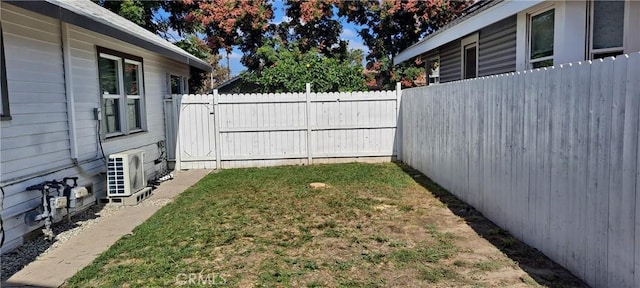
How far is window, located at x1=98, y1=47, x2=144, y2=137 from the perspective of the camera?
6949 mm

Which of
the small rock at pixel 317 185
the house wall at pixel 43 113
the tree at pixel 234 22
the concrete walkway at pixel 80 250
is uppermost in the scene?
the tree at pixel 234 22

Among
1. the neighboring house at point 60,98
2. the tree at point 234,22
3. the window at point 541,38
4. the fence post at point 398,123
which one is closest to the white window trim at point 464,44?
the fence post at point 398,123

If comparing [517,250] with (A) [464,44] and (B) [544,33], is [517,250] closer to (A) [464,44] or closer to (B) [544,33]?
(B) [544,33]

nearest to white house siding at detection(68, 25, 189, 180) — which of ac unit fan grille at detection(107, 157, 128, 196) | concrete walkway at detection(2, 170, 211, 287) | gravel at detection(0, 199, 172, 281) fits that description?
ac unit fan grille at detection(107, 157, 128, 196)

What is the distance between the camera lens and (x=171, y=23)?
18.4 metres

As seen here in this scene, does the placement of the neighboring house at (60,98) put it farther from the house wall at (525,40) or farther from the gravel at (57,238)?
the house wall at (525,40)

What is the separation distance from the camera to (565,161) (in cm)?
354

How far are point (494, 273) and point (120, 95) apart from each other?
6.45 m

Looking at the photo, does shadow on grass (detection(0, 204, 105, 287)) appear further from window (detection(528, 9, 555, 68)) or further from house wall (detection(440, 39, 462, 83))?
house wall (detection(440, 39, 462, 83))

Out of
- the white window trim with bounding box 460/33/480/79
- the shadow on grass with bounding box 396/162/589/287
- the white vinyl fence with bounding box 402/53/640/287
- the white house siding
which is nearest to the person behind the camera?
the white vinyl fence with bounding box 402/53/640/287

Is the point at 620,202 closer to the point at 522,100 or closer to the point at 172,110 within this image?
the point at 522,100

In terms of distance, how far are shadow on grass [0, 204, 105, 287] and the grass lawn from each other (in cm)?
70

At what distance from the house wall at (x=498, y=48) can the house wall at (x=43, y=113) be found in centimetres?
672

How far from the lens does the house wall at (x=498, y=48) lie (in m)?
7.72
